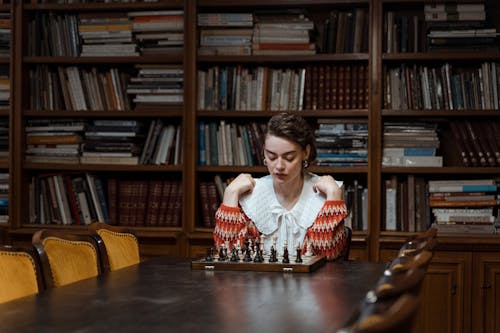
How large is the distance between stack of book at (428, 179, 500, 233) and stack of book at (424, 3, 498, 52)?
2.37ft

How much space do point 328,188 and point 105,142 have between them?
1.85 meters

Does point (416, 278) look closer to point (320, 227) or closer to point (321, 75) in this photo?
point (320, 227)

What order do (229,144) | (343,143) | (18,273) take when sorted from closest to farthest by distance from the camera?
(18,273) < (343,143) < (229,144)

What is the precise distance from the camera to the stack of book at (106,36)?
4516 mm

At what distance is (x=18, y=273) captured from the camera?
2156 millimetres

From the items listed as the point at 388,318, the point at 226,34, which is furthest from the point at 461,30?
the point at 388,318

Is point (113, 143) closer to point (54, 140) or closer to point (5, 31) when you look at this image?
point (54, 140)

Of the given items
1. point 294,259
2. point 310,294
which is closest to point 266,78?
point 294,259

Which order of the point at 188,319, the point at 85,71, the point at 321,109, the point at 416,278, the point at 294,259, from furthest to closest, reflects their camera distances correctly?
the point at 85,71 < the point at 321,109 < the point at 294,259 < the point at 188,319 < the point at 416,278

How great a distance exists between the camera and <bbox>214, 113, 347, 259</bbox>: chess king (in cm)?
307

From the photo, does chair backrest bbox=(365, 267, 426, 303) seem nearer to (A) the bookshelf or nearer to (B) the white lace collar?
(B) the white lace collar

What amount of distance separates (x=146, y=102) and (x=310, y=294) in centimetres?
266

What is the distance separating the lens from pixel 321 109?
4352mm

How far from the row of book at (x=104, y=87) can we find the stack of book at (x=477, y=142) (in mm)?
1547
